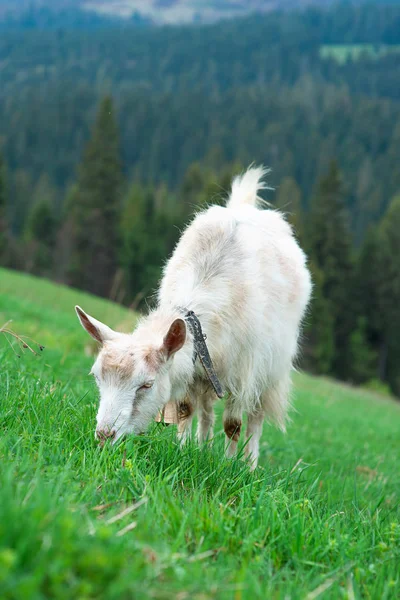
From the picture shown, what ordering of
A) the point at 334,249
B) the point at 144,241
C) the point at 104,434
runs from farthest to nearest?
the point at 144,241 < the point at 334,249 < the point at 104,434

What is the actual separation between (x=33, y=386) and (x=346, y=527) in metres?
1.99

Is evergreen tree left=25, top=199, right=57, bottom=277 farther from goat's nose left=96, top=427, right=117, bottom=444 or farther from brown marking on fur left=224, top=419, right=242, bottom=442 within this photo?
goat's nose left=96, top=427, right=117, bottom=444

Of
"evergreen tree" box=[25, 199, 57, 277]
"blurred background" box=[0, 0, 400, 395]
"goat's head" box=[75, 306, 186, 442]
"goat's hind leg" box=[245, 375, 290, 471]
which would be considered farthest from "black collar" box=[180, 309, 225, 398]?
"evergreen tree" box=[25, 199, 57, 277]

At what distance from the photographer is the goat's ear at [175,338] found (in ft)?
13.8

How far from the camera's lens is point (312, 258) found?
48.6m

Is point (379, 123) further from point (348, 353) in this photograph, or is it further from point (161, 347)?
point (161, 347)

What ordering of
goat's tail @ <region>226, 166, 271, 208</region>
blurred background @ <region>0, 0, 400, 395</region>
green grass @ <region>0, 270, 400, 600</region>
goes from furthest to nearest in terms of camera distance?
blurred background @ <region>0, 0, 400, 395</region>, goat's tail @ <region>226, 166, 271, 208</region>, green grass @ <region>0, 270, 400, 600</region>

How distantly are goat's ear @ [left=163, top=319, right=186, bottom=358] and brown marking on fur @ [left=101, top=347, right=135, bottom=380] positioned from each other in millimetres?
238

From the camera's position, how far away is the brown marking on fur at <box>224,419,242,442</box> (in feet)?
17.8

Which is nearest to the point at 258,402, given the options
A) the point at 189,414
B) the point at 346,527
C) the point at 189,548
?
the point at 189,414

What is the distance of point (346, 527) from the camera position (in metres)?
3.60

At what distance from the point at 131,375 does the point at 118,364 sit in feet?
0.31

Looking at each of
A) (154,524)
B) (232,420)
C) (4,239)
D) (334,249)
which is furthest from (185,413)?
(4,239)

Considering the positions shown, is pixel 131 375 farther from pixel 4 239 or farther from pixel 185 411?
pixel 4 239
